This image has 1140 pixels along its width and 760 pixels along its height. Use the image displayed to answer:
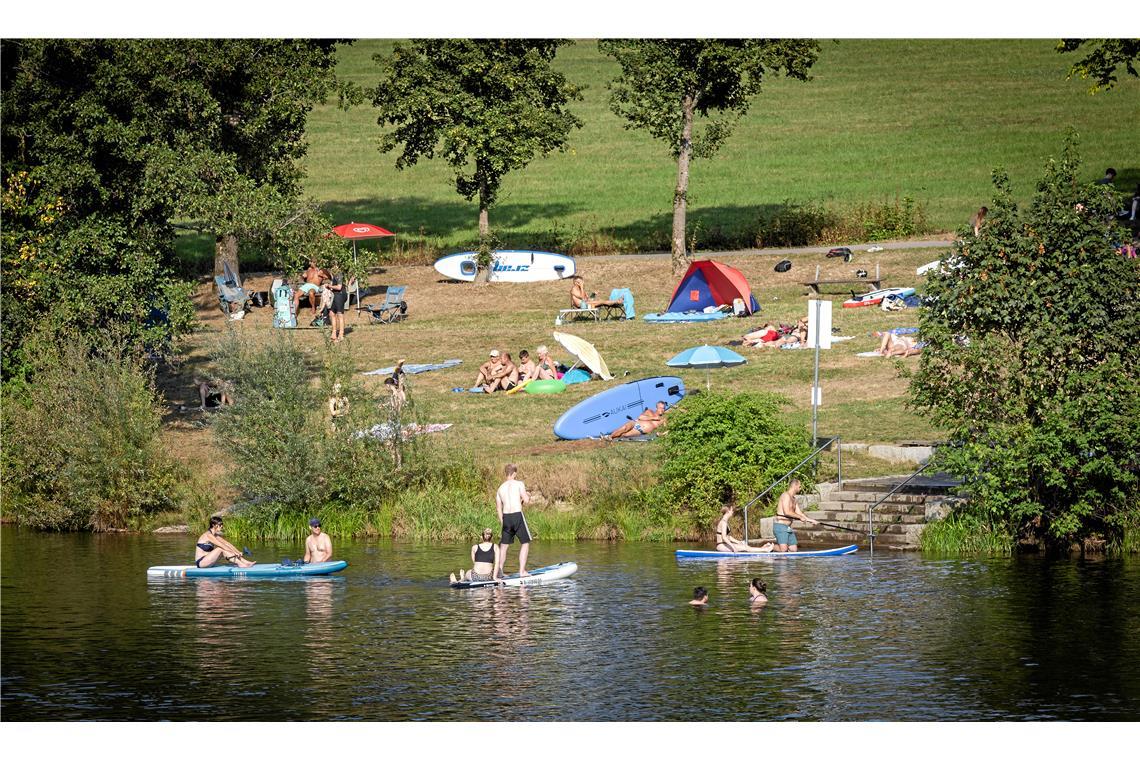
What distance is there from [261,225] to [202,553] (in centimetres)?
1195

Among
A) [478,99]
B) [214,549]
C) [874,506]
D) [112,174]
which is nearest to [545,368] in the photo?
[112,174]

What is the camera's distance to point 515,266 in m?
61.8

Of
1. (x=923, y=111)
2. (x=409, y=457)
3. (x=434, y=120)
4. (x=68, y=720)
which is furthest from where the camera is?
(x=923, y=111)

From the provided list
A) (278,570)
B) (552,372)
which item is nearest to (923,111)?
(552,372)

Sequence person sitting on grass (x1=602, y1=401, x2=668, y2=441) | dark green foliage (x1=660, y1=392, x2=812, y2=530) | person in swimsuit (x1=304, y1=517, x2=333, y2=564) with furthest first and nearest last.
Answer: person sitting on grass (x1=602, y1=401, x2=668, y2=441)
dark green foliage (x1=660, y1=392, x2=812, y2=530)
person in swimsuit (x1=304, y1=517, x2=333, y2=564)

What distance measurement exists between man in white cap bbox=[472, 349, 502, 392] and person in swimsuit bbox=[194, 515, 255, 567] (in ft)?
45.7

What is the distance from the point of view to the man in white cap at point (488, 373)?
4578cm

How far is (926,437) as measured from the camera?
1499 inches

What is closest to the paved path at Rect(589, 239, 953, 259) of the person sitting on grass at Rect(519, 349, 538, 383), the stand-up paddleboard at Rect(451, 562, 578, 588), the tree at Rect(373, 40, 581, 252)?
the tree at Rect(373, 40, 581, 252)

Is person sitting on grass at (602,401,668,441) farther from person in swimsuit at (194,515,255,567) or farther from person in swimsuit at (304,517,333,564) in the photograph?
person in swimsuit at (194,515,255,567)

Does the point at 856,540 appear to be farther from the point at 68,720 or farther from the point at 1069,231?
the point at 68,720

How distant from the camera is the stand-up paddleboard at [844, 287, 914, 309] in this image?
52.8 m

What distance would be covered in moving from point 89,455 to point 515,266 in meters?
26.0

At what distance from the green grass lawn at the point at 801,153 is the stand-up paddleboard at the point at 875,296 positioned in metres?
14.1
